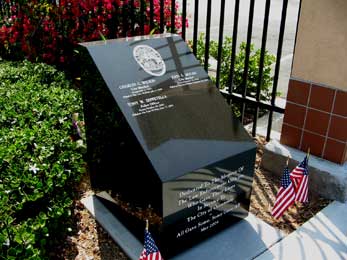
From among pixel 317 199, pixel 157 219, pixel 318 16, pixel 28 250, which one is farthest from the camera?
pixel 317 199

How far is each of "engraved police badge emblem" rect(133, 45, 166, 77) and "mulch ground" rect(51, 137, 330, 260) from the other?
4.08ft

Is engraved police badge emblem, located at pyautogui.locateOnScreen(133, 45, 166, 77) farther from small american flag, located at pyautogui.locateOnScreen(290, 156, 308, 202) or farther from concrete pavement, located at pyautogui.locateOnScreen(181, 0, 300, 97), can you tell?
concrete pavement, located at pyautogui.locateOnScreen(181, 0, 300, 97)

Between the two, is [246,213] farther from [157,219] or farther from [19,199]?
[19,199]

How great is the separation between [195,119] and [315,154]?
130cm

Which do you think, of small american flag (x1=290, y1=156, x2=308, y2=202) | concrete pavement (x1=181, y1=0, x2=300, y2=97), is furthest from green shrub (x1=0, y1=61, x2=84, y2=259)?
concrete pavement (x1=181, y1=0, x2=300, y2=97)

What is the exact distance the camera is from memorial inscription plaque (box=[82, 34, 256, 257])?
2.52 meters

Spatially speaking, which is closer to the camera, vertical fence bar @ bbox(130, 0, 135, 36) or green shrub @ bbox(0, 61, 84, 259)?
green shrub @ bbox(0, 61, 84, 259)

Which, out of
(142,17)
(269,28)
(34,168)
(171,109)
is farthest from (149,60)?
(269,28)

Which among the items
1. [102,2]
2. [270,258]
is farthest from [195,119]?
[102,2]

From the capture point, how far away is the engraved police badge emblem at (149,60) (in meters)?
2.81

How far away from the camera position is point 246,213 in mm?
3084

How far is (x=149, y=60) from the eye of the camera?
285cm

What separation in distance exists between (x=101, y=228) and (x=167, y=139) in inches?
38.2

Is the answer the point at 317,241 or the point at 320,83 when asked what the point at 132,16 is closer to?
the point at 320,83
